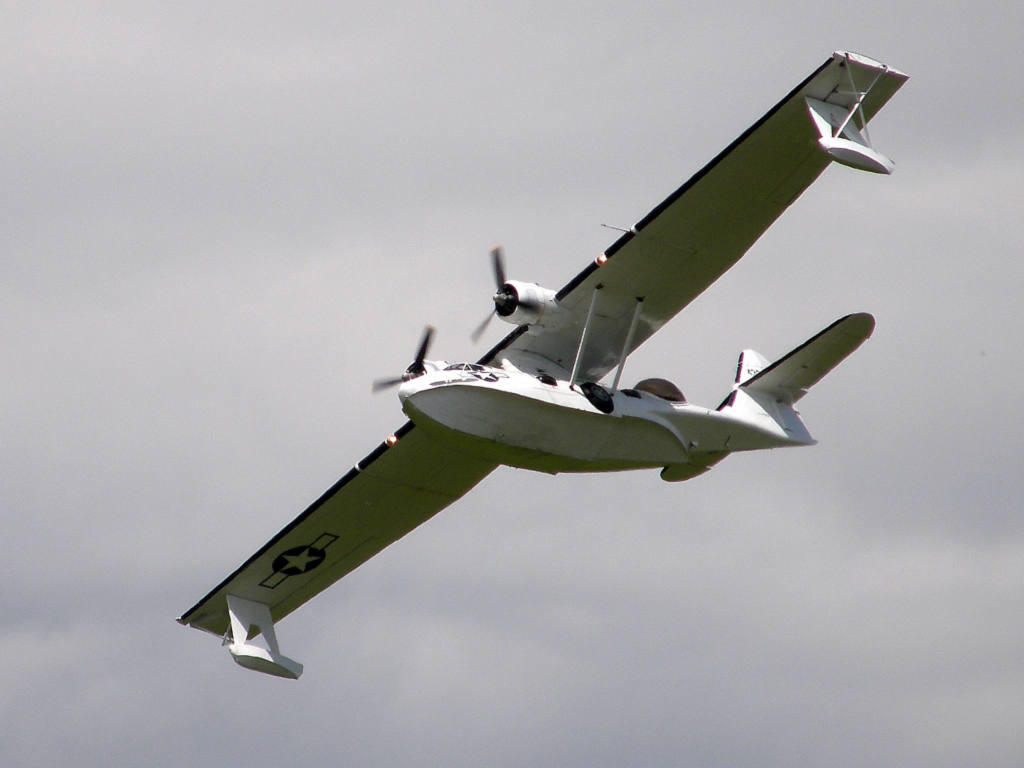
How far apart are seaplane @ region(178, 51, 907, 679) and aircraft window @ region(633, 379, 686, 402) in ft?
0.08

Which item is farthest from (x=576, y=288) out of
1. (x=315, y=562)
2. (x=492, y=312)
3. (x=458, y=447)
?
(x=315, y=562)

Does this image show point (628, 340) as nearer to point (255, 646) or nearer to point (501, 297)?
point (501, 297)

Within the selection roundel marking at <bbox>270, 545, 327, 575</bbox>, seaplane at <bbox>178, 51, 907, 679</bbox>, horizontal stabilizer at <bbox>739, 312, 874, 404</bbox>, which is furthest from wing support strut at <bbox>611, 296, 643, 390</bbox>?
roundel marking at <bbox>270, 545, 327, 575</bbox>

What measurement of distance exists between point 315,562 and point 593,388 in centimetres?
799

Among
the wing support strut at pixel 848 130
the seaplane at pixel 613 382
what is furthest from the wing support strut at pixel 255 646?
the wing support strut at pixel 848 130

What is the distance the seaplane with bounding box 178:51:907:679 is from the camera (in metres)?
25.2

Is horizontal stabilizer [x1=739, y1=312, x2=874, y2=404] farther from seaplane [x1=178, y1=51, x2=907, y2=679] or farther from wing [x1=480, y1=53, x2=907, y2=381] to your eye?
wing [x1=480, y1=53, x2=907, y2=381]

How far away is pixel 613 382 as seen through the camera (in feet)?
88.3

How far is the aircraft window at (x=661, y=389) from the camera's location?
27641 millimetres

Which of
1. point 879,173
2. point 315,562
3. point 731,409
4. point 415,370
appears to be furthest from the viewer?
point 315,562

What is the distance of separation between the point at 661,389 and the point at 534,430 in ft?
10.3

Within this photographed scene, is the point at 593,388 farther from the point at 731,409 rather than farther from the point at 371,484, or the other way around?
the point at 371,484

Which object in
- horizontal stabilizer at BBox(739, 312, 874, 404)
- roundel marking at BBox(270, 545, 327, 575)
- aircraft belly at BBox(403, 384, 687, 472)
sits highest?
roundel marking at BBox(270, 545, 327, 575)

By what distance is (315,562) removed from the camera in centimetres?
3127
